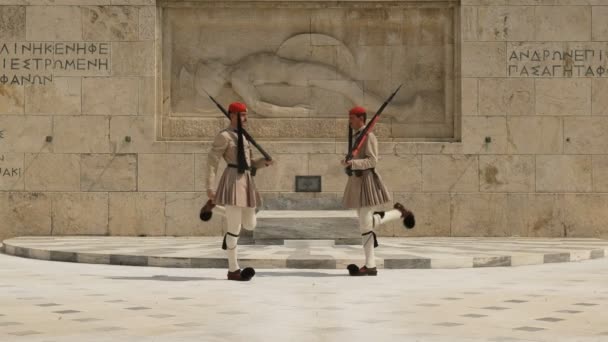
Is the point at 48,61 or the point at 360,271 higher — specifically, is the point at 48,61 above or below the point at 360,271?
above

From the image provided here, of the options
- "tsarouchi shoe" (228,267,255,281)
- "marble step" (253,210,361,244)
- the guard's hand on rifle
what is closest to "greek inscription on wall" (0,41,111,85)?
"marble step" (253,210,361,244)

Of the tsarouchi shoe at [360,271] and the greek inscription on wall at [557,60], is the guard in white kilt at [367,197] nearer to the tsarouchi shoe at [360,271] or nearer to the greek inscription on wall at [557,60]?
the tsarouchi shoe at [360,271]

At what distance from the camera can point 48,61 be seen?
16.4 meters

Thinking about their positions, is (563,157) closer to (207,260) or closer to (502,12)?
(502,12)

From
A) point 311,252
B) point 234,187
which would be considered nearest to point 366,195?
point 234,187

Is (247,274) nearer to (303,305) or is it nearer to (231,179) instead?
(231,179)

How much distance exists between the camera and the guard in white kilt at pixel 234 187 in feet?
33.3

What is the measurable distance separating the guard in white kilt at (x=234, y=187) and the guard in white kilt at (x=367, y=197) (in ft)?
3.25

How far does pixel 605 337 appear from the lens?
253 inches

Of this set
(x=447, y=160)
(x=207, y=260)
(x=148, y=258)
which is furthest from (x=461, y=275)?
(x=447, y=160)

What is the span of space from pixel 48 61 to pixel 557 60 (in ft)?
28.7

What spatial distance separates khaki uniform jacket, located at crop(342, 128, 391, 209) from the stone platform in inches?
52.7

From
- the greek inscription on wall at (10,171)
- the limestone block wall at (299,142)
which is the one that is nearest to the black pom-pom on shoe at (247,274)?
the limestone block wall at (299,142)

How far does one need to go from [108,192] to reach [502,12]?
7.42 metres
